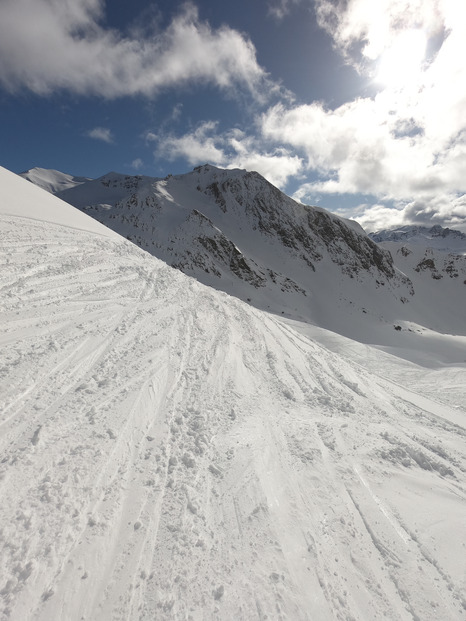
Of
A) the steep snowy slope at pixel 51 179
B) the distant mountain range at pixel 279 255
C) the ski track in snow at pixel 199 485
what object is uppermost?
the steep snowy slope at pixel 51 179

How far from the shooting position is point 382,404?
804cm

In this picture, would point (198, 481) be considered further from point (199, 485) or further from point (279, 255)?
point (279, 255)

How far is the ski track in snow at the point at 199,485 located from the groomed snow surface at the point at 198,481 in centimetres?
2

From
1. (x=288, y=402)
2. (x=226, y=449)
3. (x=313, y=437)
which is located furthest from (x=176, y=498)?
(x=288, y=402)

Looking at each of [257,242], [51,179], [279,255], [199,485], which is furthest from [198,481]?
[51,179]

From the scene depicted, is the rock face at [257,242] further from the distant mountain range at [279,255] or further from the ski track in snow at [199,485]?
the ski track in snow at [199,485]

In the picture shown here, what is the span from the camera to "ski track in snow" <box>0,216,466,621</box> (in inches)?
114

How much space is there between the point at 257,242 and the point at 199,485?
59.3 m

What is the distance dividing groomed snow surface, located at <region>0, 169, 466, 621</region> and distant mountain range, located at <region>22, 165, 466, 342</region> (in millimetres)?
32542

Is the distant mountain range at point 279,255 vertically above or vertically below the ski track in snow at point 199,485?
above

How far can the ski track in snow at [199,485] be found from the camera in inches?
114

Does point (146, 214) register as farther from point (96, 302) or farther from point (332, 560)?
point (332, 560)

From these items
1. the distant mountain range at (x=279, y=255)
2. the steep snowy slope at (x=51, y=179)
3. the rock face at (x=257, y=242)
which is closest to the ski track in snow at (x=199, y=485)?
the distant mountain range at (x=279, y=255)

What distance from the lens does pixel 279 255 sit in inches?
2334
